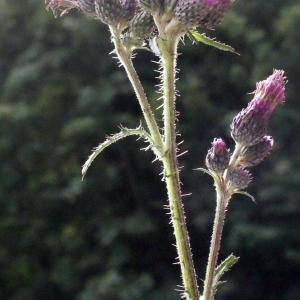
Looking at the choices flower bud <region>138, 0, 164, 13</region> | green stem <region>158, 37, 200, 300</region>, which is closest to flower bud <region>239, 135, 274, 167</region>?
green stem <region>158, 37, 200, 300</region>

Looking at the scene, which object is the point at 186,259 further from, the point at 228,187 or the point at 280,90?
the point at 280,90

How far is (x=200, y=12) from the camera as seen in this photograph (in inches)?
61.4

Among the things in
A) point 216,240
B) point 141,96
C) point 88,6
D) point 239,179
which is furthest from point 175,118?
point 88,6

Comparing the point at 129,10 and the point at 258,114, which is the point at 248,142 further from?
the point at 129,10

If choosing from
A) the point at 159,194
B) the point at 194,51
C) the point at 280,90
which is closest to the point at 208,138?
the point at 159,194

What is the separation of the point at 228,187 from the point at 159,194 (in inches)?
333

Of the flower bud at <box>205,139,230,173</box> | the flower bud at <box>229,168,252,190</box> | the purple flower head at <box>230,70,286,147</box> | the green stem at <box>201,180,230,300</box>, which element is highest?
the purple flower head at <box>230,70,286,147</box>

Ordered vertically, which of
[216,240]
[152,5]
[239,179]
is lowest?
[216,240]

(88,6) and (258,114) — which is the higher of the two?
(88,6)

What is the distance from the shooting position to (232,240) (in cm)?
908

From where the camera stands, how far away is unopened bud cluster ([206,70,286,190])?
5.52 ft

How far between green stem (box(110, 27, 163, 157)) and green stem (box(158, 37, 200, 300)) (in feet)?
0.08

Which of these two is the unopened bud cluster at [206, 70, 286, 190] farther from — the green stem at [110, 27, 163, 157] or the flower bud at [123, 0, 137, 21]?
the flower bud at [123, 0, 137, 21]

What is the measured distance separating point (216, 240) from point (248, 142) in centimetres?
34
